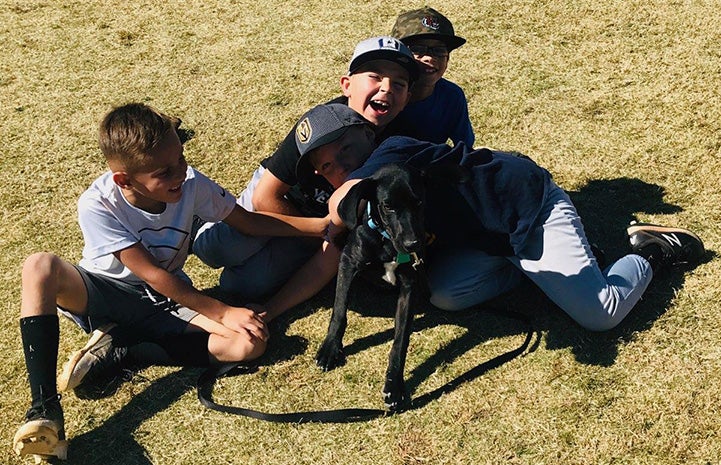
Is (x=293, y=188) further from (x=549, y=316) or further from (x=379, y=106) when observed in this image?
(x=549, y=316)

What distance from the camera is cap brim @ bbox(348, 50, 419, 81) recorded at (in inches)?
150

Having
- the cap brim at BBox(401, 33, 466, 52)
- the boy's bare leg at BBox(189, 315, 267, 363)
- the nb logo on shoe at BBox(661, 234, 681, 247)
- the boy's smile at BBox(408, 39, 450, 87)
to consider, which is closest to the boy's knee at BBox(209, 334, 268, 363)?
the boy's bare leg at BBox(189, 315, 267, 363)

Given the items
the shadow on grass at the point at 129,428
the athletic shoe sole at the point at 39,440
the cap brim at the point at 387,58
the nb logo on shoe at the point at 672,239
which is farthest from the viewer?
the nb logo on shoe at the point at 672,239

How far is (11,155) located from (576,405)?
458cm

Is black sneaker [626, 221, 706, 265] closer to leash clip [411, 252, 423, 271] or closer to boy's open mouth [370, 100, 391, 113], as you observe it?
leash clip [411, 252, 423, 271]

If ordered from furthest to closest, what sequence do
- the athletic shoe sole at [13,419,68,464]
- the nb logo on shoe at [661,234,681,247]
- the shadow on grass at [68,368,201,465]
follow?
the nb logo on shoe at [661,234,681,247]
the shadow on grass at [68,368,201,465]
the athletic shoe sole at [13,419,68,464]

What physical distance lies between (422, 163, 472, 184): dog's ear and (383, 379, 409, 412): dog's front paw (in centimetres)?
99

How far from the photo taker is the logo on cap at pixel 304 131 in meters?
3.69

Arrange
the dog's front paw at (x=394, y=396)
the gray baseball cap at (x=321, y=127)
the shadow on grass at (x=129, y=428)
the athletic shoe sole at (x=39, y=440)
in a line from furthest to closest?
the gray baseball cap at (x=321, y=127), the dog's front paw at (x=394, y=396), the shadow on grass at (x=129, y=428), the athletic shoe sole at (x=39, y=440)

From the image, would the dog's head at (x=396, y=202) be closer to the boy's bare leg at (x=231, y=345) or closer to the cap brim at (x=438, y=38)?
the boy's bare leg at (x=231, y=345)

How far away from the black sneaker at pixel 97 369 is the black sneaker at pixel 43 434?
0.68 ft

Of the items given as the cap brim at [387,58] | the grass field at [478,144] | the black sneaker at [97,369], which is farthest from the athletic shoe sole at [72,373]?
the cap brim at [387,58]

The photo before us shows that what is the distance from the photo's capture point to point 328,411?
340 centimetres

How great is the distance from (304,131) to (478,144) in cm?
207
